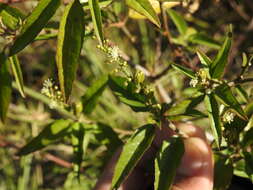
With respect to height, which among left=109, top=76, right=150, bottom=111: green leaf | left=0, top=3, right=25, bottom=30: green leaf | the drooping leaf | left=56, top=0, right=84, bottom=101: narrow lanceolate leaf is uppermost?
left=0, top=3, right=25, bottom=30: green leaf

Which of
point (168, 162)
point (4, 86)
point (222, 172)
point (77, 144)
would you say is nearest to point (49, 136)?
point (77, 144)

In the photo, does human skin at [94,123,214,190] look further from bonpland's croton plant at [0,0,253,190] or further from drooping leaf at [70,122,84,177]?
drooping leaf at [70,122,84,177]

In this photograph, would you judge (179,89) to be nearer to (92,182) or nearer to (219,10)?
(92,182)

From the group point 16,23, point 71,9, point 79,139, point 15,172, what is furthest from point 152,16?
point 15,172

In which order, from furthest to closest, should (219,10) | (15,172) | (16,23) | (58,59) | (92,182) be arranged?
(219,10) → (15,172) → (92,182) → (16,23) → (58,59)

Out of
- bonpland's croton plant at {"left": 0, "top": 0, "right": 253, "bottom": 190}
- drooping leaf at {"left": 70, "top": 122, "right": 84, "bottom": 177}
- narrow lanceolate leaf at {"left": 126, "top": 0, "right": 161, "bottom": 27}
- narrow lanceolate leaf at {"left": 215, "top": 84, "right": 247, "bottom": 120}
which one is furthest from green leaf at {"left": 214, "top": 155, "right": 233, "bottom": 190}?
narrow lanceolate leaf at {"left": 126, "top": 0, "right": 161, "bottom": 27}

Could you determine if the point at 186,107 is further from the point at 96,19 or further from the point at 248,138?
the point at 96,19
